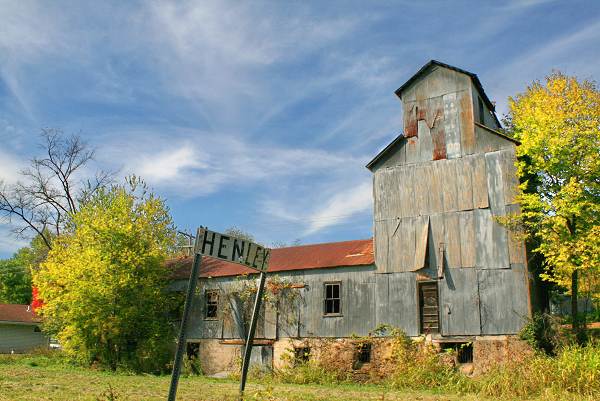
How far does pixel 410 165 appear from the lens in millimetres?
24453

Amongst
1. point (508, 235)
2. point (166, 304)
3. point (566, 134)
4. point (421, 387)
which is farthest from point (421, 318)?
point (166, 304)

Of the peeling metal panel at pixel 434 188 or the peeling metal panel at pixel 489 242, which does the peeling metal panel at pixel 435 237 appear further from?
the peeling metal panel at pixel 489 242

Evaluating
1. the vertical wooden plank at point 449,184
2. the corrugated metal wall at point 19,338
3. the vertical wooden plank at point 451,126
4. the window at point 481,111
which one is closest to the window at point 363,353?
the vertical wooden plank at point 449,184

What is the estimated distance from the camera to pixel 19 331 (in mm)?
44500

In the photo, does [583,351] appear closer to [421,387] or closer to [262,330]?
[421,387]

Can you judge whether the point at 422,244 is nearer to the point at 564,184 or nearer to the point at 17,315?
the point at 564,184

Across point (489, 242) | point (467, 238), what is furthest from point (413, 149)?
→ point (489, 242)

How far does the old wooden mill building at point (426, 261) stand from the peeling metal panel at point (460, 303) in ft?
0.13

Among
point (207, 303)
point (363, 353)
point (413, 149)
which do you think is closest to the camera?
point (363, 353)

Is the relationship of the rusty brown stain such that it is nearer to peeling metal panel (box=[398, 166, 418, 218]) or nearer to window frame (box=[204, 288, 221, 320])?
peeling metal panel (box=[398, 166, 418, 218])

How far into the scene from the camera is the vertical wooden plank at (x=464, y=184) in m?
22.8

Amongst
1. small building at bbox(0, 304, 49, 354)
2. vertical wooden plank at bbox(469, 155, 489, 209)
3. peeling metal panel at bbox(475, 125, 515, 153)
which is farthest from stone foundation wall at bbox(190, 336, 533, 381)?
small building at bbox(0, 304, 49, 354)

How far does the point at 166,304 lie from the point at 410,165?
1499 centimetres

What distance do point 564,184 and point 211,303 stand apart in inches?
704
